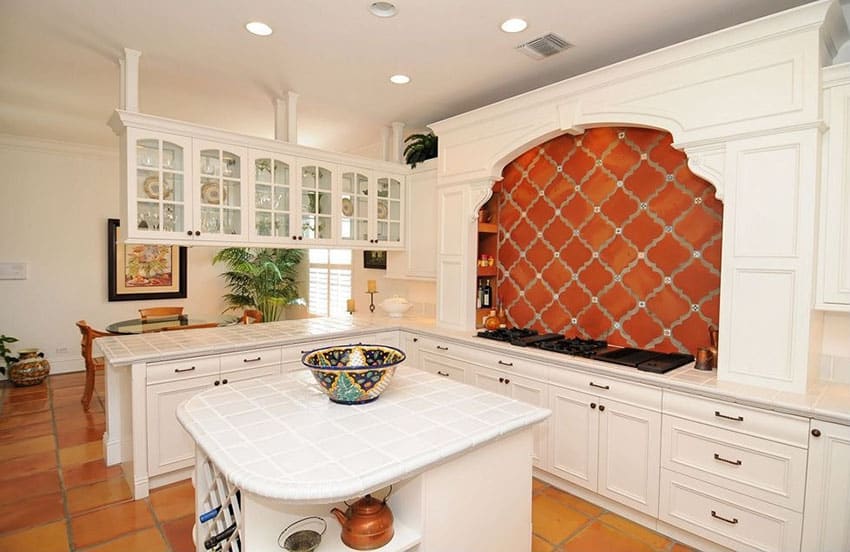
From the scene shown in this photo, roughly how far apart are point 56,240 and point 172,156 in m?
3.68

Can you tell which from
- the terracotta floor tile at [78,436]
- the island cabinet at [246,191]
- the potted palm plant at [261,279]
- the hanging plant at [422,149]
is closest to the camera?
the island cabinet at [246,191]

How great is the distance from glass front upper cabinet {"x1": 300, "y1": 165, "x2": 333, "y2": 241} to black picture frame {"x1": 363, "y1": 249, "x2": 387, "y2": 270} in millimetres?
1092

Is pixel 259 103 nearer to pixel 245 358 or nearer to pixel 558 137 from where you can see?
pixel 245 358

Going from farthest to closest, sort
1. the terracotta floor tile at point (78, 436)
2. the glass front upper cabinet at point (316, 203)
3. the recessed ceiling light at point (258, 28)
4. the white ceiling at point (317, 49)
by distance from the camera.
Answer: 1. the glass front upper cabinet at point (316, 203)
2. the terracotta floor tile at point (78, 436)
3. the recessed ceiling light at point (258, 28)
4. the white ceiling at point (317, 49)

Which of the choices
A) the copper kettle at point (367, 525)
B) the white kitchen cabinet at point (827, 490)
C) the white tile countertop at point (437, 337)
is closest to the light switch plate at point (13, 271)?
the white tile countertop at point (437, 337)

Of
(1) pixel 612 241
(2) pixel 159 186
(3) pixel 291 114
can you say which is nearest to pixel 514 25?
(1) pixel 612 241

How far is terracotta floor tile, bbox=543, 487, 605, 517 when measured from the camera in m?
2.70

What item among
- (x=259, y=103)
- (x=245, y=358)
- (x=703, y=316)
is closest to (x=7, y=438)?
(x=245, y=358)

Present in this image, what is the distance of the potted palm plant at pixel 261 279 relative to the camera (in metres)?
6.38

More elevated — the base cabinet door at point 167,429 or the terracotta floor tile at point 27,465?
the base cabinet door at point 167,429

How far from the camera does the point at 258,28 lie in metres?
2.64

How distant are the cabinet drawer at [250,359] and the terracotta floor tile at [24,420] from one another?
7.50 ft

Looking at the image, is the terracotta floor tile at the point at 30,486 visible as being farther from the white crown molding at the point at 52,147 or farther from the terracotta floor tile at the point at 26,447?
the white crown molding at the point at 52,147

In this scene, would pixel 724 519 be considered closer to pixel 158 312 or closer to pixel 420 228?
pixel 420 228
